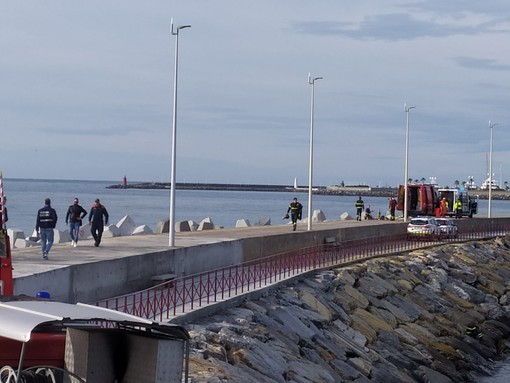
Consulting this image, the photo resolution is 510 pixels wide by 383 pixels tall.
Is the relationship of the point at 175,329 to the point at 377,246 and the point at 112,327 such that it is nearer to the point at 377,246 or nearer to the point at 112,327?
the point at 112,327

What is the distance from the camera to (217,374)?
15.2m

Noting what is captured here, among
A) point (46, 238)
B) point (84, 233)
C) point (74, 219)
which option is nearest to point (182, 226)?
point (84, 233)

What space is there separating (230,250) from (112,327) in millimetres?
17738

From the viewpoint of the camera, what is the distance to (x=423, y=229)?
45.0 meters

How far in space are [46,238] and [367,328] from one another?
864 cm

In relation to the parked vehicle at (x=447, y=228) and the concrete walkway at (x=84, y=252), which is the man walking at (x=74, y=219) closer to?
the concrete walkway at (x=84, y=252)

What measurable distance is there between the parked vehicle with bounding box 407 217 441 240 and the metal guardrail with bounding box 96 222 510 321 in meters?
0.18

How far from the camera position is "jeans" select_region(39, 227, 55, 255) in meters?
22.0

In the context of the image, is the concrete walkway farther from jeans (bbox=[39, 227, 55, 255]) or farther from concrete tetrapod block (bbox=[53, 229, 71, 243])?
concrete tetrapod block (bbox=[53, 229, 71, 243])

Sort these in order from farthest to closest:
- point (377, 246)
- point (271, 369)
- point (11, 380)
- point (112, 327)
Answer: point (377, 246) → point (271, 369) → point (112, 327) → point (11, 380)

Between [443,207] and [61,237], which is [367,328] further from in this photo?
[443,207]

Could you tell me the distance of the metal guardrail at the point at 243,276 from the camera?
733 inches

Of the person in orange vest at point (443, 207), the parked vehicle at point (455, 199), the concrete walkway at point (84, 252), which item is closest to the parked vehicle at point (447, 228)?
the person in orange vest at point (443, 207)

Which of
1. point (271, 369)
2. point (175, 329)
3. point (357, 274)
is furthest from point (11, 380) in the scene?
point (357, 274)
